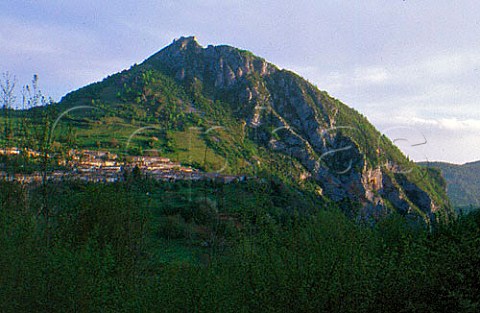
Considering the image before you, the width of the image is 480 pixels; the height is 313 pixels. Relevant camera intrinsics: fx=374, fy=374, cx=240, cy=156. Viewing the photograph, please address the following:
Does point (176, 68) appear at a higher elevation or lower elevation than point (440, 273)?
higher

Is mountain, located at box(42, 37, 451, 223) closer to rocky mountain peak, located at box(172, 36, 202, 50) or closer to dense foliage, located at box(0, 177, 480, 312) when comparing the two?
rocky mountain peak, located at box(172, 36, 202, 50)

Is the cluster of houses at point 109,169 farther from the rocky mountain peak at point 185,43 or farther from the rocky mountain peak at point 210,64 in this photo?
the rocky mountain peak at point 185,43

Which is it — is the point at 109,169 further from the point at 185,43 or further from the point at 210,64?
the point at 185,43

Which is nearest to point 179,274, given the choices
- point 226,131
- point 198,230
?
point 198,230

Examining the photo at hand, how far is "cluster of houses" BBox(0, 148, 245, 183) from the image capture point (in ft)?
45.0

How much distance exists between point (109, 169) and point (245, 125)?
8844cm

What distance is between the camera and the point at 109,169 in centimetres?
5875

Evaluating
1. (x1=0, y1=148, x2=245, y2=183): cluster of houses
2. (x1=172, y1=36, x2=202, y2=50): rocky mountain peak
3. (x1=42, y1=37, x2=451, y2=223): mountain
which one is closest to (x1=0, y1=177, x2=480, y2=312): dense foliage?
(x1=0, y1=148, x2=245, y2=183): cluster of houses

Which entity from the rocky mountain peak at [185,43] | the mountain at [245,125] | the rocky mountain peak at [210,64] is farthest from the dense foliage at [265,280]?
the rocky mountain peak at [185,43]

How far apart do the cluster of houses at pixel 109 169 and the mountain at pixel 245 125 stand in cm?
1311

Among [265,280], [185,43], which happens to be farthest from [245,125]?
[265,280]

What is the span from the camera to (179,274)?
25.6 feet

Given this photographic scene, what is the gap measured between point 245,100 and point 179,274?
499 feet

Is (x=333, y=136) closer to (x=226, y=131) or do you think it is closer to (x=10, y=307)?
(x=226, y=131)
